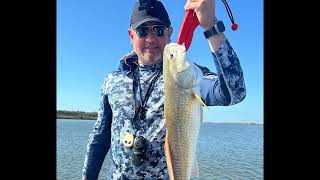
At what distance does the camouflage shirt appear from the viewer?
128 inches

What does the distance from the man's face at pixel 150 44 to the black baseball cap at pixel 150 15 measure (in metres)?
0.04

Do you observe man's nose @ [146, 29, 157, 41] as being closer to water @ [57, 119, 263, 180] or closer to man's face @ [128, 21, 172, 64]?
man's face @ [128, 21, 172, 64]

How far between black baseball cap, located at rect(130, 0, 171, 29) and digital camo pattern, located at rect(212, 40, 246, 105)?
0.54 meters

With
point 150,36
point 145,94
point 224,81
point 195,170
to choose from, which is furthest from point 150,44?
point 195,170

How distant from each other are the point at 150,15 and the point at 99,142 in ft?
4.50

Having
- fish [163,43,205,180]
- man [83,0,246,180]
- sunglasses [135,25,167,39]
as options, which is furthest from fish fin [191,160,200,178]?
sunglasses [135,25,167,39]

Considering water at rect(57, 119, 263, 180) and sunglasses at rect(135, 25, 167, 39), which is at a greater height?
sunglasses at rect(135, 25, 167, 39)

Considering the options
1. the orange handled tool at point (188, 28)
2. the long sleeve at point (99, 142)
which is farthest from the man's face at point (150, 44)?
the long sleeve at point (99, 142)

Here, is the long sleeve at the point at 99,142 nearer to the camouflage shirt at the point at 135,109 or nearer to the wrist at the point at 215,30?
the camouflage shirt at the point at 135,109

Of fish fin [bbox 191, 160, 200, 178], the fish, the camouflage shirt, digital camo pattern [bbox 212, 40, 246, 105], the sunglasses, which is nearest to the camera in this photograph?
the fish
